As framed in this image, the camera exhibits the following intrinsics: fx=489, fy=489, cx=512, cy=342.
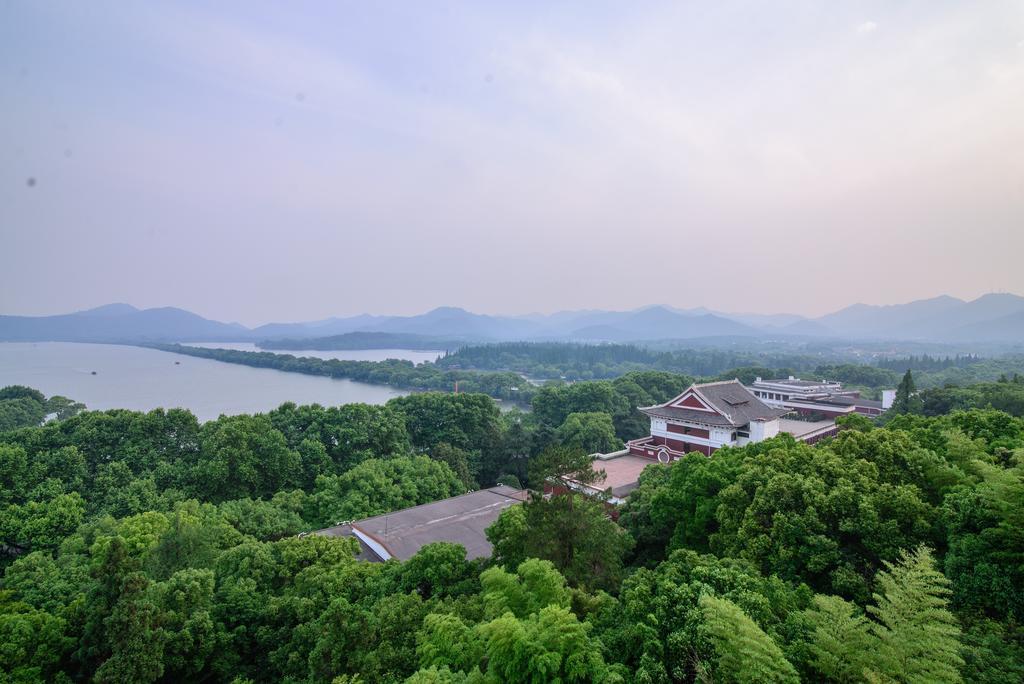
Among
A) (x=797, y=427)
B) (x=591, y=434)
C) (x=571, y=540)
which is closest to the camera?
(x=571, y=540)

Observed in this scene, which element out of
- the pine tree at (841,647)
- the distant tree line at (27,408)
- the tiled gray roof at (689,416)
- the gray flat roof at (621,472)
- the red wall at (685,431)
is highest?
the pine tree at (841,647)

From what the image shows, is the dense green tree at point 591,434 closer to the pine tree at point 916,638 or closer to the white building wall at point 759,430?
the white building wall at point 759,430

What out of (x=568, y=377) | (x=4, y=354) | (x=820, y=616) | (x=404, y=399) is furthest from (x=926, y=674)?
(x=4, y=354)

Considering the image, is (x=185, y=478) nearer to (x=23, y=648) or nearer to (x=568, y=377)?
(x=23, y=648)

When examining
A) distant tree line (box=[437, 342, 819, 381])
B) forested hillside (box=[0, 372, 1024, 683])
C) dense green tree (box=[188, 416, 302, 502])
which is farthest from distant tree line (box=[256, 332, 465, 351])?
forested hillside (box=[0, 372, 1024, 683])

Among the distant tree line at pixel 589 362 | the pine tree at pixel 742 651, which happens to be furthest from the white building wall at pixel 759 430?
the distant tree line at pixel 589 362

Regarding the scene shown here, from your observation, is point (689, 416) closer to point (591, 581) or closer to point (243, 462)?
point (591, 581)

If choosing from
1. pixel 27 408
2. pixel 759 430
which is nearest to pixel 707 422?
pixel 759 430
